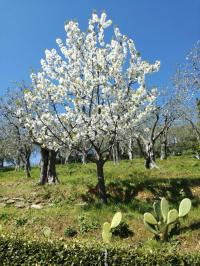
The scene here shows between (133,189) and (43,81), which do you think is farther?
(133,189)

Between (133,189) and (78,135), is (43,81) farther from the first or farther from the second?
(133,189)

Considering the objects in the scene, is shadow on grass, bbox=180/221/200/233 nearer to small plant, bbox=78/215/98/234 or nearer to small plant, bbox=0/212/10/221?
small plant, bbox=78/215/98/234

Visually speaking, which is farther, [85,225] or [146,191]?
[146,191]

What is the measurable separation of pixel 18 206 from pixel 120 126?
701 cm

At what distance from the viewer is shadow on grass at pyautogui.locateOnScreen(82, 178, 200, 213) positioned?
20.4 metres

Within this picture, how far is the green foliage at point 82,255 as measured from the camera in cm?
1157

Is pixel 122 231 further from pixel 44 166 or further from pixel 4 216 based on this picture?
pixel 44 166

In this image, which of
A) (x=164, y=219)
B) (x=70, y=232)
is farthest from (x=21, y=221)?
(x=164, y=219)

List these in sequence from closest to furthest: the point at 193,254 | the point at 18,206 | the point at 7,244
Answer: the point at 193,254 < the point at 7,244 < the point at 18,206

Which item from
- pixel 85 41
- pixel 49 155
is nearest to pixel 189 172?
pixel 49 155

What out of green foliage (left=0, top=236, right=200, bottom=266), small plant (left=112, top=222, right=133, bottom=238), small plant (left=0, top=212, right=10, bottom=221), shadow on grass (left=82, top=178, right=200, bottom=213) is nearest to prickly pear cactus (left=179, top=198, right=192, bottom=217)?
small plant (left=112, top=222, right=133, bottom=238)

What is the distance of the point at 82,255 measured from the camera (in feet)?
39.1

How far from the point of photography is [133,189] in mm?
21453

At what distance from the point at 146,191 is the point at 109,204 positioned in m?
2.62
